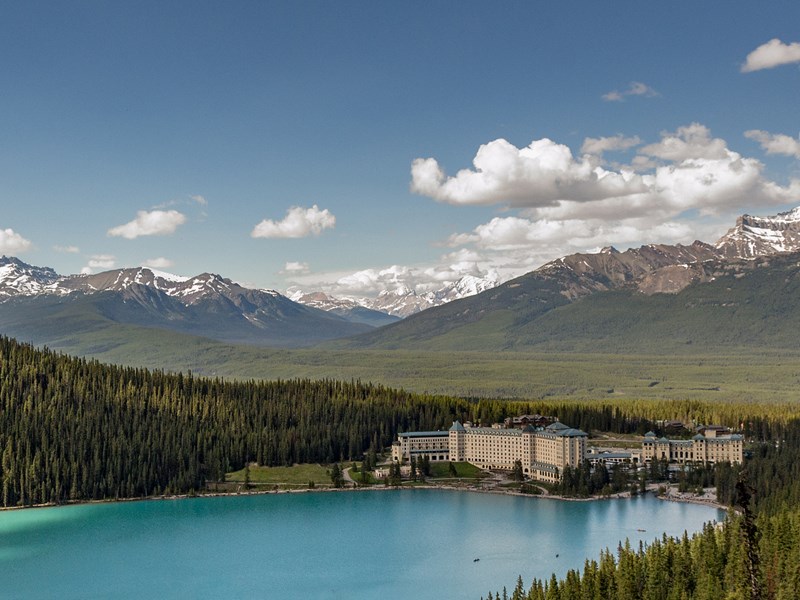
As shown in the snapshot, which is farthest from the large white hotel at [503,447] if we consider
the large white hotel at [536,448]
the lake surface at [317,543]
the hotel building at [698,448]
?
the lake surface at [317,543]

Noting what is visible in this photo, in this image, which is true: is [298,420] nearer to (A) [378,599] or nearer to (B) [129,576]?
(B) [129,576]

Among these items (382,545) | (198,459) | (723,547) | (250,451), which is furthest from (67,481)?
(723,547)

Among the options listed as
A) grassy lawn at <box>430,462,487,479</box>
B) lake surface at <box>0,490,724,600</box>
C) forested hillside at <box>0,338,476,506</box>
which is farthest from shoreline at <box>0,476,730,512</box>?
grassy lawn at <box>430,462,487,479</box>

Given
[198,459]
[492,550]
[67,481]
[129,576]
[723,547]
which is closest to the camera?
[723,547]

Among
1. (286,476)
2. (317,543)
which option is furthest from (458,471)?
(317,543)

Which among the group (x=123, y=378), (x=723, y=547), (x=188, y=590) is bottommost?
(x=188, y=590)

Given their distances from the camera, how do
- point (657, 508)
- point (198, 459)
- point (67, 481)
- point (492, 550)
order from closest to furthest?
point (492, 550) < point (657, 508) < point (67, 481) < point (198, 459)

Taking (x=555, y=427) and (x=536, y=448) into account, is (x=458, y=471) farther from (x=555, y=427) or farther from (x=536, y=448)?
(x=555, y=427)

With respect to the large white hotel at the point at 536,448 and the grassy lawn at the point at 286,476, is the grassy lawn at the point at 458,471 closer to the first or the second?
the large white hotel at the point at 536,448
